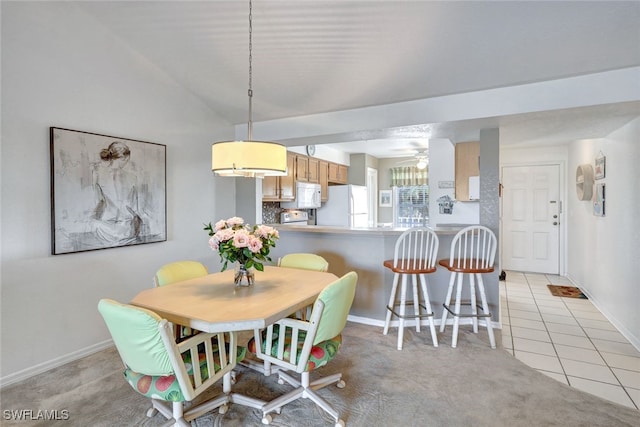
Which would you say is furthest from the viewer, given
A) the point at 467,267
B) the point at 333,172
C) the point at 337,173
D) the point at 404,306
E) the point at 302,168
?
the point at 337,173

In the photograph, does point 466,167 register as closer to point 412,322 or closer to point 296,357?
point 412,322

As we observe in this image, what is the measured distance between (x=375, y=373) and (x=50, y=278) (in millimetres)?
2533

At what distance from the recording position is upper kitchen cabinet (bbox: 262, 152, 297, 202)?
4.53 metres

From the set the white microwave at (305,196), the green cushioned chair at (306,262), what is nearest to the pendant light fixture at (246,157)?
the green cushioned chair at (306,262)

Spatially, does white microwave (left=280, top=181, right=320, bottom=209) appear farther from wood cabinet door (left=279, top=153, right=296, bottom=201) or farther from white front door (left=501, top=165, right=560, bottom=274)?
white front door (left=501, top=165, right=560, bottom=274)


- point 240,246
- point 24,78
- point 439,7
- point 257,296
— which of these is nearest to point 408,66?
point 439,7

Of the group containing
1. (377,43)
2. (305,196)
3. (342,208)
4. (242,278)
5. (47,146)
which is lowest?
(242,278)

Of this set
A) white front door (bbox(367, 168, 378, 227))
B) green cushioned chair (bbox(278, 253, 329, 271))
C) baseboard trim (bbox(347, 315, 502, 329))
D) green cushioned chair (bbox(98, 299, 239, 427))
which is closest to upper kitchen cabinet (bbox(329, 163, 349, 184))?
white front door (bbox(367, 168, 378, 227))

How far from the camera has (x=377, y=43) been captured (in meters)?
2.47

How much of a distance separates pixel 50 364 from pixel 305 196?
11.9 feet

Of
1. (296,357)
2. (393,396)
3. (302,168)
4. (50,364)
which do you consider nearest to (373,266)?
(393,396)

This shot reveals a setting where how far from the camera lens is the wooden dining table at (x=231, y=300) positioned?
1592mm

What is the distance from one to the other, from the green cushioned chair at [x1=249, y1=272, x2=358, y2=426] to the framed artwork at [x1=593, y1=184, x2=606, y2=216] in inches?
140

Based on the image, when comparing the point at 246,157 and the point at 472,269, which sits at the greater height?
the point at 246,157
